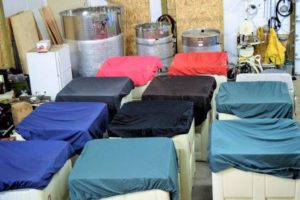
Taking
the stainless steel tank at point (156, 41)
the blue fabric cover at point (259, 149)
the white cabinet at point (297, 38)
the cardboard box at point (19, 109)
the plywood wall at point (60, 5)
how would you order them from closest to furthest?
the blue fabric cover at point (259, 149)
the cardboard box at point (19, 109)
the stainless steel tank at point (156, 41)
the white cabinet at point (297, 38)
the plywood wall at point (60, 5)

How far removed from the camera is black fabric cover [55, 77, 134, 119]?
4.87 m

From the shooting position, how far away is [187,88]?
16.5 feet

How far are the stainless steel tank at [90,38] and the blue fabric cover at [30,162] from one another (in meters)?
3.67

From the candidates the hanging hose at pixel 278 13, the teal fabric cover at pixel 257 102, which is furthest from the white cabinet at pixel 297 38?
the teal fabric cover at pixel 257 102

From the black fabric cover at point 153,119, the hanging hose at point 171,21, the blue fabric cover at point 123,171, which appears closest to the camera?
the blue fabric cover at point 123,171

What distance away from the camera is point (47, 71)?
6.29 metres

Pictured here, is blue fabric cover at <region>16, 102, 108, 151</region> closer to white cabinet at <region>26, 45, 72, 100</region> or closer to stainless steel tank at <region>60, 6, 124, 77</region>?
white cabinet at <region>26, 45, 72, 100</region>

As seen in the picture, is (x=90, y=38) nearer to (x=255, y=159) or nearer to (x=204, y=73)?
(x=204, y=73)

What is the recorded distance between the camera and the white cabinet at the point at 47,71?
20.5ft

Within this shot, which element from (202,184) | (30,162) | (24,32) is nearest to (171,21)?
(24,32)

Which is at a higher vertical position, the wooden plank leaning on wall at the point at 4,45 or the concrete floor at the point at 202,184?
the wooden plank leaning on wall at the point at 4,45

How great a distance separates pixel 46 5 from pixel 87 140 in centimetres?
519

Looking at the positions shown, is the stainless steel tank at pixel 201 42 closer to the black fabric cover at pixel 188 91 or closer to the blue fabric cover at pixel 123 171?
the black fabric cover at pixel 188 91

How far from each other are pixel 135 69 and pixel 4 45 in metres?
2.72
